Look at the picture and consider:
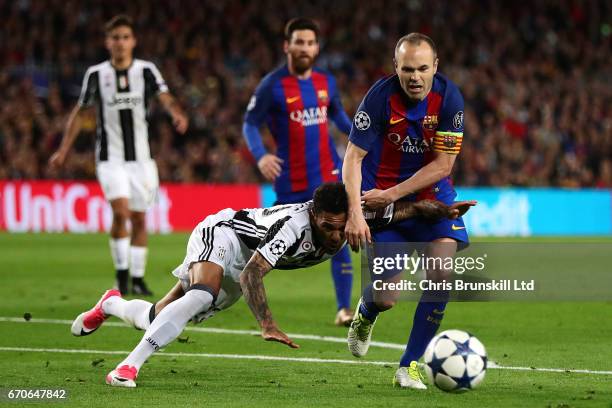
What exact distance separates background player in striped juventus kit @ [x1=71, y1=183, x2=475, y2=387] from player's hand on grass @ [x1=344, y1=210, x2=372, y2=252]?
48 millimetres

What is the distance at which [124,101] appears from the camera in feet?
39.0

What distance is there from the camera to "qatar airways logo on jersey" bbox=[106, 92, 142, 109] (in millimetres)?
11852

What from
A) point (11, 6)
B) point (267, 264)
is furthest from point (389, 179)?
point (11, 6)

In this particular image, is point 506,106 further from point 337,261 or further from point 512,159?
point 337,261

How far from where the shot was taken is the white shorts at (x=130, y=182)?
11742mm

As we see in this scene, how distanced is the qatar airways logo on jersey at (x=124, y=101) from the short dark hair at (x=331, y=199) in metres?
5.88

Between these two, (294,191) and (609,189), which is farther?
(609,189)

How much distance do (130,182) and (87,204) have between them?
34.5 ft

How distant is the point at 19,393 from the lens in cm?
611

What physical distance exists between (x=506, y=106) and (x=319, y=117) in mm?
16598

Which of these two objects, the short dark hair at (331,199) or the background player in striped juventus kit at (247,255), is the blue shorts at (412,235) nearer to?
the background player in striped juventus kit at (247,255)

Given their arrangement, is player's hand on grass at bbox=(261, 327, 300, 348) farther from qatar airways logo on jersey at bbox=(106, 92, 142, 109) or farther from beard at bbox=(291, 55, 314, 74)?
qatar airways logo on jersey at bbox=(106, 92, 142, 109)

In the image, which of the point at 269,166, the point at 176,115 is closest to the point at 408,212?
the point at 269,166

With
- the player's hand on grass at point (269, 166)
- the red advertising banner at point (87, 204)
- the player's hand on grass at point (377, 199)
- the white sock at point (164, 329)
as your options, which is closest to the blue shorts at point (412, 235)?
the player's hand on grass at point (377, 199)
